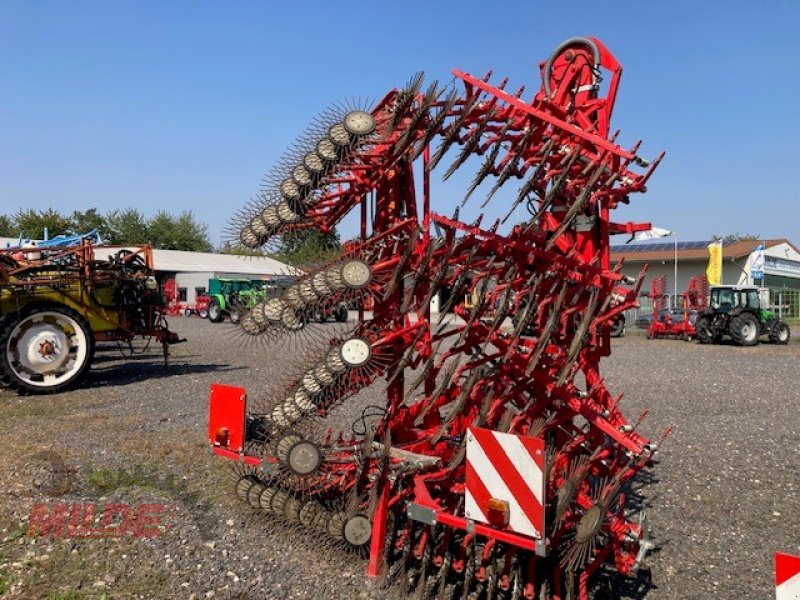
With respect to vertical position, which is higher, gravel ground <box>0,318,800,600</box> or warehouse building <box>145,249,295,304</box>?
warehouse building <box>145,249,295,304</box>

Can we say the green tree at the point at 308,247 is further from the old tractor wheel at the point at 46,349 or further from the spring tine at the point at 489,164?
the old tractor wheel at the point at 46,349

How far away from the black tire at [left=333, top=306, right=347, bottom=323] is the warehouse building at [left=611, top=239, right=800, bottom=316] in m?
33.0

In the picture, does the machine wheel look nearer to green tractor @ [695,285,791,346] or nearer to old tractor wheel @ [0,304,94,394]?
green tractor @ [695,285,791,346]

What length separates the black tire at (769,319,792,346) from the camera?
2334 centimetres

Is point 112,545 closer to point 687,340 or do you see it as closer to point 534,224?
point 534,224

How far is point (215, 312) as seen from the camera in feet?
102

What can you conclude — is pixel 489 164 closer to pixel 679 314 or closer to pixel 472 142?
pixel 472 142

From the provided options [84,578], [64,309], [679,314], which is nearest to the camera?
[84,578]

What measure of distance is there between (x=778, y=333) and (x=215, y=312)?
22.1m

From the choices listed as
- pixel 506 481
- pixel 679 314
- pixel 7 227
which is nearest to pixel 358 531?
pixel 506 481

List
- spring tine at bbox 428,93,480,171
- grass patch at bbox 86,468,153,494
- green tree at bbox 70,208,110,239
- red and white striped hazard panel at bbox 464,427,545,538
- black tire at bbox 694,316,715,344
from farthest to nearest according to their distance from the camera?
green tree at bbox 70,208,110,239
black tire at bbox 694,316,715,344
grass patch at bbox 86,468,153,494
spring tine at bbox 428,93,480,171
red and white striped hazard panel at bbox 464,427,545,538

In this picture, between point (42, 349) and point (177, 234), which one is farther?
point (177, 234)

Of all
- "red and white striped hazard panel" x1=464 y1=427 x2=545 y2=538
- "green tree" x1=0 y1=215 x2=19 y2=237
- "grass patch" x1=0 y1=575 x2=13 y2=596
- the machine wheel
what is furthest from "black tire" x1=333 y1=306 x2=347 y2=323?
"green tree" x1=0 y1=215 x2=19 y2=237

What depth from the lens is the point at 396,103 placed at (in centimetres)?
430
